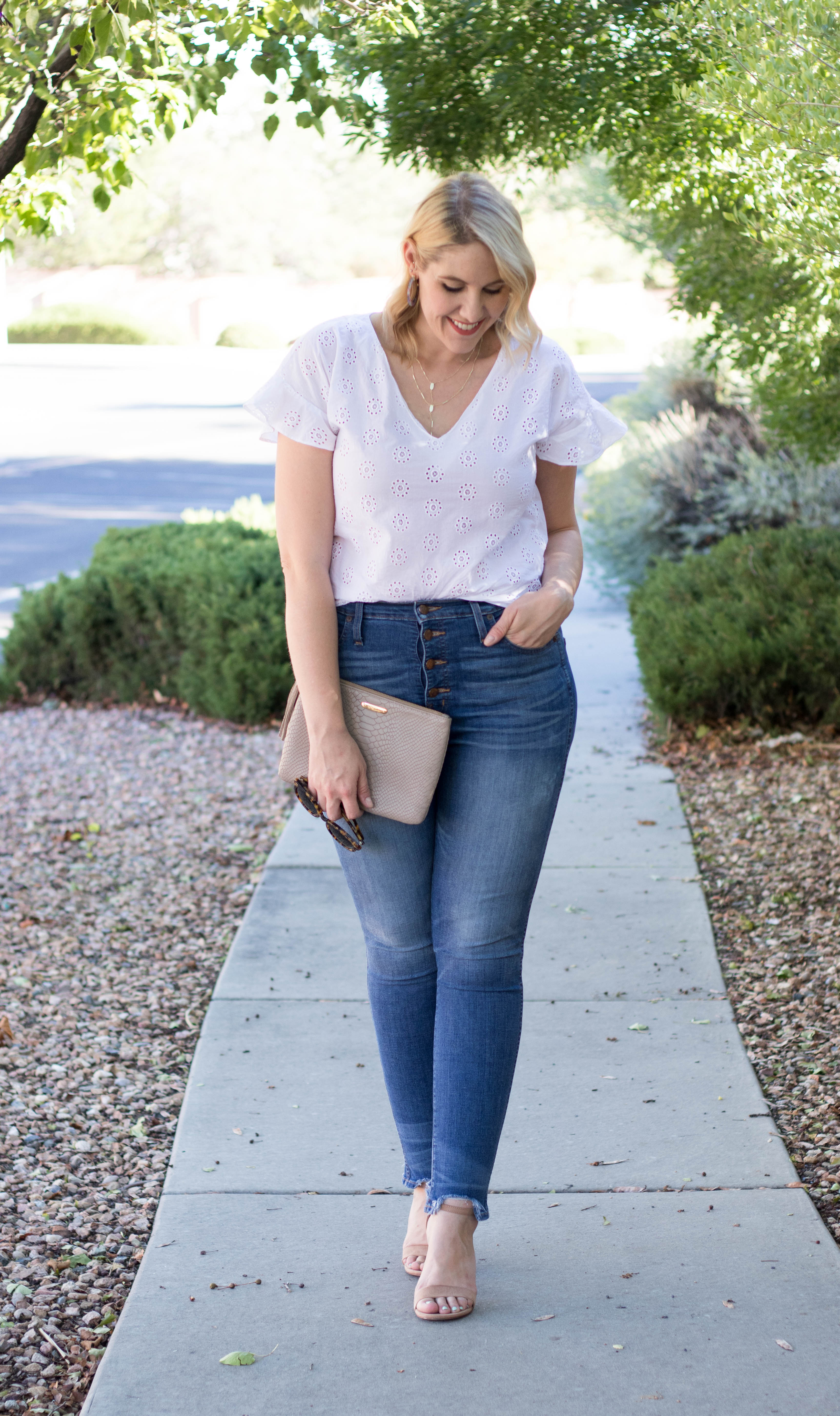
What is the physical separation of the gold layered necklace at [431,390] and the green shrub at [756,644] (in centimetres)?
378

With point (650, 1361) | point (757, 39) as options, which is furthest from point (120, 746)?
point (650, 1361)

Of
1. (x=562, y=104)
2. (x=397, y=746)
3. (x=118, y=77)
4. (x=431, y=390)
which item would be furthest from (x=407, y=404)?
(x=562, y=104)

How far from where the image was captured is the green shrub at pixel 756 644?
579 centimetres

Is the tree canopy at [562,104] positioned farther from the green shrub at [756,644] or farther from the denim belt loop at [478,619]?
the denim belt loop at [478,619]

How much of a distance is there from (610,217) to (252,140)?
52715 mm

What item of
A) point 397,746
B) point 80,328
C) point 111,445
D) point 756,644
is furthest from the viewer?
point 80,328

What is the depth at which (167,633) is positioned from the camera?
22.8ft

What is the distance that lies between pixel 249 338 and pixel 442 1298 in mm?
44775

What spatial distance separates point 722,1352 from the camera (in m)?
2.18

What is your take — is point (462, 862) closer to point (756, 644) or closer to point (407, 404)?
point (407, 404)

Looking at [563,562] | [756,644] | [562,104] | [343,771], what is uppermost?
[562,104]

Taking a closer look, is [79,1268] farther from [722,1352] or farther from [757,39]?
[757,39]

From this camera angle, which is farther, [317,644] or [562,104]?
[562,104]

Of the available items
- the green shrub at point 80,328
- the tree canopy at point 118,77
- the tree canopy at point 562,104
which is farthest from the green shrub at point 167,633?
the green shrub at point 80,328
